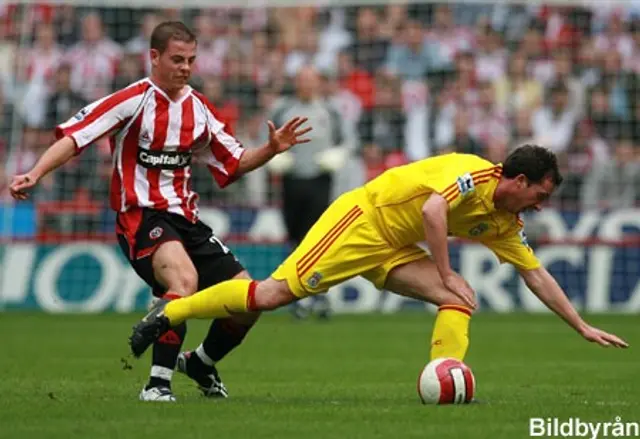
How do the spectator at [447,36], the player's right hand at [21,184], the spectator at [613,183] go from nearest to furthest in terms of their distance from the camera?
the player's right hand at [21,184] → the spectator at [613,183] → the spectator at [447,36]

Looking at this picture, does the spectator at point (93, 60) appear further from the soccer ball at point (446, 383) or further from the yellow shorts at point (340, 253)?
the soccer ball at point (446, 383)

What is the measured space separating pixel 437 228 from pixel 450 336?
0.68m

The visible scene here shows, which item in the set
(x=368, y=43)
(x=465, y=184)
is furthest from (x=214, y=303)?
(x=368, y=43)

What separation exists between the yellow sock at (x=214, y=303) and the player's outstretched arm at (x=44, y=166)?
1.03 metres

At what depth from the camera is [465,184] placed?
8.91 m

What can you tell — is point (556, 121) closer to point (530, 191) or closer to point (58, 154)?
point (530, 191)

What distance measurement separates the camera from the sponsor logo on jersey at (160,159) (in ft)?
31.7

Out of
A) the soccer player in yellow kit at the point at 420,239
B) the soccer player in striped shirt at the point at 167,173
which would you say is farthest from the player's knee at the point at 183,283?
the soccer player in yellow kit at the point at 420,239

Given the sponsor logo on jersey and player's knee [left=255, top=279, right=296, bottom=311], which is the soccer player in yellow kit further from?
the sponsor logo on jersey

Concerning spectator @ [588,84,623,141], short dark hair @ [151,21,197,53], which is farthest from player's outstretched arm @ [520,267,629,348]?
spectator @ [588,84,623,141]

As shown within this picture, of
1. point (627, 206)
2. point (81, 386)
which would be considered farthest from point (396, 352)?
point (627, 206)

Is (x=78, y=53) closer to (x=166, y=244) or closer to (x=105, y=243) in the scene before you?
(x=105, y=243)

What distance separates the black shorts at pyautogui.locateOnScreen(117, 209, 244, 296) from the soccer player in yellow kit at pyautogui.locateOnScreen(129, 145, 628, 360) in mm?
434

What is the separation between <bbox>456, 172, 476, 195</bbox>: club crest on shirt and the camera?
8898 mm
